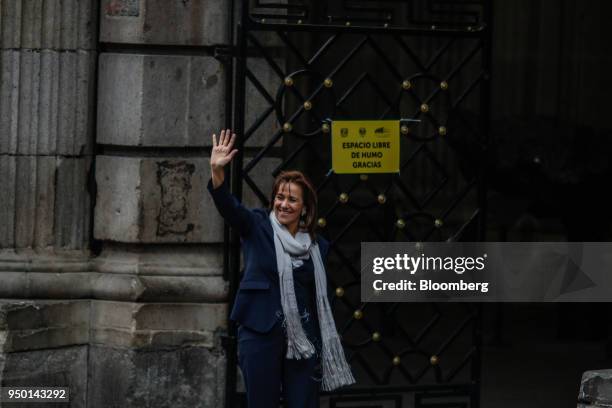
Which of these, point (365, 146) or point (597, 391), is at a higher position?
point (365, 146)

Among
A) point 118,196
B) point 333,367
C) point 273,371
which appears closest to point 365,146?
point 118,196

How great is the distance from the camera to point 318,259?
7.90 metres

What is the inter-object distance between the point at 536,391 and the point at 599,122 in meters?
5.87

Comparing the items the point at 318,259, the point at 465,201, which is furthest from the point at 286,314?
the point at 465,201

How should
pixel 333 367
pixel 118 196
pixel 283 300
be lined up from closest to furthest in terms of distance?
1. pixel 283 300
2. pixel 333 367
3. pixel 118 196

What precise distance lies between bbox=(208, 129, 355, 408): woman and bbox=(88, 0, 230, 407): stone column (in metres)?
1.43

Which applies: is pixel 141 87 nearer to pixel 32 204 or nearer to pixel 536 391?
pixel 32 204

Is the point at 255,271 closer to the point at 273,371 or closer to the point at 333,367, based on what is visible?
the point at 273,371

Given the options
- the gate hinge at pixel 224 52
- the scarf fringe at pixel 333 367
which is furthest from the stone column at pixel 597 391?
the gate hinge at pixel 224 52

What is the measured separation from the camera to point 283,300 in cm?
774

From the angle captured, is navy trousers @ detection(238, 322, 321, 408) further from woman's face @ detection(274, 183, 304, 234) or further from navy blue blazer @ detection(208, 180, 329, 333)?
woman's face @ detection(274, 183, 304, 234)

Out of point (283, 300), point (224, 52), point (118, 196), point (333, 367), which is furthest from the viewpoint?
point (118, 196)

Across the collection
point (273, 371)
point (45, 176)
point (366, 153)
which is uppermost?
point (366, 153)

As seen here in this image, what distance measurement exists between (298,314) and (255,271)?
298 mm
